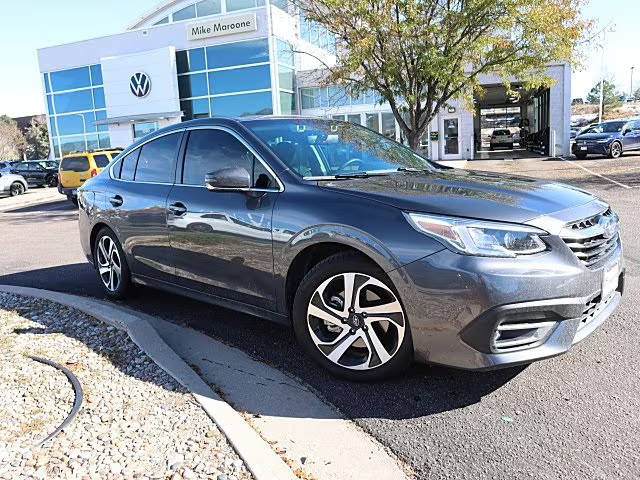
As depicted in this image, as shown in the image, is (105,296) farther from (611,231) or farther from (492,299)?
(611,231)

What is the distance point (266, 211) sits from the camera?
146 inches

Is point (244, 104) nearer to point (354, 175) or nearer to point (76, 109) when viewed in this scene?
point (76, 109)

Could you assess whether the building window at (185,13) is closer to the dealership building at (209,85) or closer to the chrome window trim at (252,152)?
the dealership building at (209,85)

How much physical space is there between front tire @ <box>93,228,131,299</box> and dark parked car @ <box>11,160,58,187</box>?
2664 cm

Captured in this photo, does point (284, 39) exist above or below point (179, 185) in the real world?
above

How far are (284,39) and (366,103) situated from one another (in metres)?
6.09

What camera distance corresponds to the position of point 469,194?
3.31 meters

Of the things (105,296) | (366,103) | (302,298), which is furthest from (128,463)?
(366,103)

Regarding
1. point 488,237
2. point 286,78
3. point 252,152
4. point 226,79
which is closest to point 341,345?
point 488,237

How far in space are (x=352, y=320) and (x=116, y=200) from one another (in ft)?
9.60

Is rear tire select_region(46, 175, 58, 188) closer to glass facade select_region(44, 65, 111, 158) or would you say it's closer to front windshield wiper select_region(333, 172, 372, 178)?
glass facade select_region(44, 65, 111, 158)

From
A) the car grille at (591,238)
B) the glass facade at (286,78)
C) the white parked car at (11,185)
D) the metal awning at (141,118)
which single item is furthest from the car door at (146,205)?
the metal awning at (141,118)

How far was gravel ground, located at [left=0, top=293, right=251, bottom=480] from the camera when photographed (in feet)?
8.34

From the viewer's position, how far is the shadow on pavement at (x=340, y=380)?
10.4 ft
